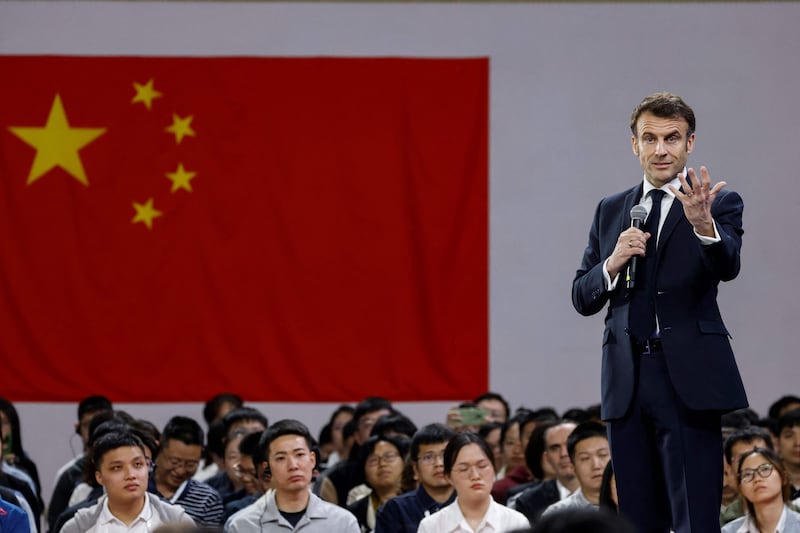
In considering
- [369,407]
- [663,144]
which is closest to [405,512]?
[369,407]

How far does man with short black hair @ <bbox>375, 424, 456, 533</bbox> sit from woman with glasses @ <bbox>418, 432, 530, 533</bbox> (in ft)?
0.72

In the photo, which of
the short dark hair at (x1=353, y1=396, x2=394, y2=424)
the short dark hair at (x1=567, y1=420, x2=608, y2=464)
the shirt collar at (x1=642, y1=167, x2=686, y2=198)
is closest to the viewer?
the shirt collar at (x1=642, y1=167, x2=686, y2=198)

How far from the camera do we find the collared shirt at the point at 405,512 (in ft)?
15.2

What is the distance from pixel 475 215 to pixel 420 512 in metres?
3.23

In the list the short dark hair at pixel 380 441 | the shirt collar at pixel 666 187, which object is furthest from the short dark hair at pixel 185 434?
the shirt collar at pixel 666 187

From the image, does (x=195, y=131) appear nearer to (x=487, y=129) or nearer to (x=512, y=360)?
(x=487, y=129)

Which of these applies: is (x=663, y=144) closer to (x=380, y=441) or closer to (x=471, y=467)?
(x=471, y=467)

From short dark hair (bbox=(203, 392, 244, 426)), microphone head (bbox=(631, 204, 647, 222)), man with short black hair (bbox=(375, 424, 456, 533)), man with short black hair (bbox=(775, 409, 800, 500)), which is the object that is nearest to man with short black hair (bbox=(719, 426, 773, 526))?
man with short black hair (bbox=(775, 409, 800, 500))

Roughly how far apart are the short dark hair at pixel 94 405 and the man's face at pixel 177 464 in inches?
49.8

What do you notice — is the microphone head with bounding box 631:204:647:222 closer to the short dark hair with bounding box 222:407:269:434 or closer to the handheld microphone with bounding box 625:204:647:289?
the handheld microphone with bounding box 625:204:647:289

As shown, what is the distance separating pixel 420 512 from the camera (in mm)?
4691

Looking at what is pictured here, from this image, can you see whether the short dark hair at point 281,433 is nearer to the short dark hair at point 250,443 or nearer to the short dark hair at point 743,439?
the short dark hair at point 250,443

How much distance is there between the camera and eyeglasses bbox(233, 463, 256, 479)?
17.6 feet

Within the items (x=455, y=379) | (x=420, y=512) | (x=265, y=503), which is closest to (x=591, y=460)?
(x=420, y=512)
